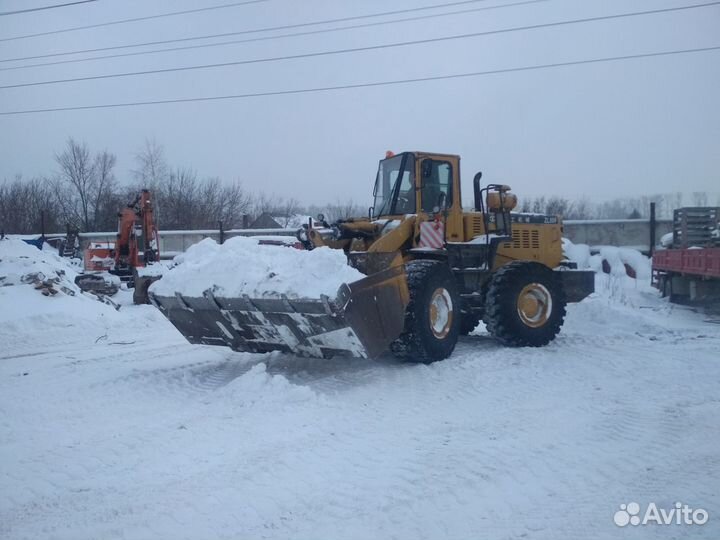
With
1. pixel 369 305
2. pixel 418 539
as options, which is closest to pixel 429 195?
pixel 369 305

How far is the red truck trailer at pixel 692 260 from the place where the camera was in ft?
50.3

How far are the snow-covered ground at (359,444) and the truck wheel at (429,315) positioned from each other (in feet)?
0.85

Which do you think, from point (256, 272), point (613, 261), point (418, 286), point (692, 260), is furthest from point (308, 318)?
point (613, 261)

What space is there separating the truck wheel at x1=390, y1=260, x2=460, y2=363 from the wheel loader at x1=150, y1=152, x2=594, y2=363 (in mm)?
13

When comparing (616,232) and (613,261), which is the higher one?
(616,232)

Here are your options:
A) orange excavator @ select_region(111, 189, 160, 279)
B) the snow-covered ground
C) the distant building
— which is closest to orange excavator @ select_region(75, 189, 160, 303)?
orange excavator @ select_region(111, 189, 160, 279)

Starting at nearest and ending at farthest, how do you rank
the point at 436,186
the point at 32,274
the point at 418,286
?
the point at 418,286, the point at 436,186, the point at 32,274

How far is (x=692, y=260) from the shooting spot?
15.9m

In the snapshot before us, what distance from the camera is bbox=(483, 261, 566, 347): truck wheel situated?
9.93m

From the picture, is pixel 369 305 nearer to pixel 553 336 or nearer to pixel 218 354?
pixel 218 354

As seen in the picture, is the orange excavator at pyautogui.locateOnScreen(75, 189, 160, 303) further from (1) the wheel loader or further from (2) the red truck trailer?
(2) the red truck trailer

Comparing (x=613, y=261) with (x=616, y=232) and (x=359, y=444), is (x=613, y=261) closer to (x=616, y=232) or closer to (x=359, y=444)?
(x=616, y=232)

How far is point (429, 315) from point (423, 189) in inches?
81.7

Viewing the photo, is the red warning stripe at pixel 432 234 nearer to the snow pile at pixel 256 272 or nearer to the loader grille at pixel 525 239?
the loader grille at pixel 525 239
